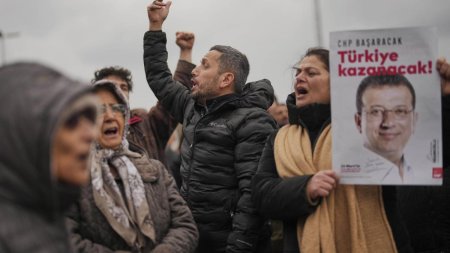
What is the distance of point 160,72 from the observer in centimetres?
461

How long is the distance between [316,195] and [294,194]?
0.10m

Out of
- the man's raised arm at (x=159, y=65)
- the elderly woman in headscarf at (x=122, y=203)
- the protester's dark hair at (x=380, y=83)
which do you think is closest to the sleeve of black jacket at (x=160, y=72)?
the man's raised arm at (x=159, y=65)

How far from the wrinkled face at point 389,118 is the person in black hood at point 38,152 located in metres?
1.69

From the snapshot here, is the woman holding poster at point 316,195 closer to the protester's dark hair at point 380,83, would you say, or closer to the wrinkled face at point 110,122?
the protester's dark hair at point 380,83

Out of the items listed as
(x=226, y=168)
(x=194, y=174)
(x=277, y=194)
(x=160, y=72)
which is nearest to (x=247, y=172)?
(x=226, y=168)

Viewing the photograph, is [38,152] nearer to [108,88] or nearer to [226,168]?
[108,88]

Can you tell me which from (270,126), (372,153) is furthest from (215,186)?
(372,153)

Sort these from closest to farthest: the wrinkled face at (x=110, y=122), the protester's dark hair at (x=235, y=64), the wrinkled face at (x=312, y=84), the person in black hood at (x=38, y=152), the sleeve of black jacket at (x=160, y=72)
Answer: the person in black hood at (x=38, y=152), the wrinkled face at (x=110, y=122), the wrinkled face at (x=312, y=84), the protester's dark hair at (x=235, y=64), the sleeve of black jacket at (x=160, y=72)

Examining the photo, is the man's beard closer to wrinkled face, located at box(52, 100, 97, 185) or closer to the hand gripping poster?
the hand gripping poster

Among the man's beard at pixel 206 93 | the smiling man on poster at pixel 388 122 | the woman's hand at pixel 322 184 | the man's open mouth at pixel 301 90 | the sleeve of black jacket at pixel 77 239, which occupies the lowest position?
the sleeve of black jacket at pixel 77 239

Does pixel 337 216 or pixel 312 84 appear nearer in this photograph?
pixel 337 216

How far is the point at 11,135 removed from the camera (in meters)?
1.55

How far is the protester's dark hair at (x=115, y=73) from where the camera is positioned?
5207 mm

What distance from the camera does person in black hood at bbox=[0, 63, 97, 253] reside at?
5.09 feet
